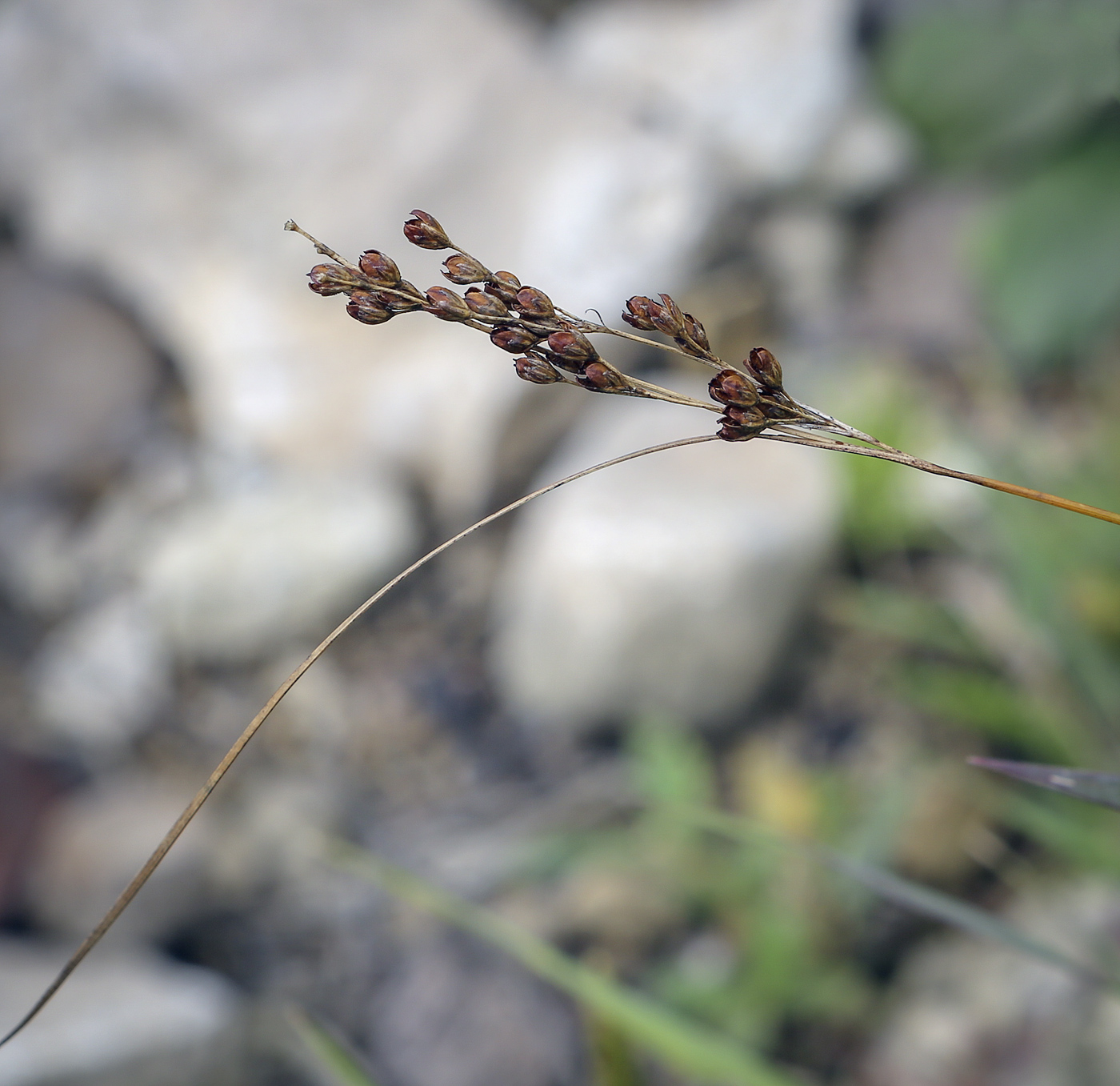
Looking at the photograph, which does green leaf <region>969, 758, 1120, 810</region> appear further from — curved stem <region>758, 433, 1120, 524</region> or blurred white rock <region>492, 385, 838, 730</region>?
blurred white rock <region>492, 385, 838, 730</region>

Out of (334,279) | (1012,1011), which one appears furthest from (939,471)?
(1012,1011)

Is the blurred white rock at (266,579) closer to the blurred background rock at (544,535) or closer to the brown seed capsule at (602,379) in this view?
the blurred background rock at (544,535)

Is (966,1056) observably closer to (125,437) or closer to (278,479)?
(278,479)

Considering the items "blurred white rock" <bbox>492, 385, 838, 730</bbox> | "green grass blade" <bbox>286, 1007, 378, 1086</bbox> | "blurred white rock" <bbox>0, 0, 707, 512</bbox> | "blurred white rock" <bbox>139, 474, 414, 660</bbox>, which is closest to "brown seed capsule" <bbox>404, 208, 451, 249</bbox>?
"green grass blade" <bbox>286, 1007, 378, 1086</bbox>

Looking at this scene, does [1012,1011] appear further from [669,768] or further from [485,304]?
[485,304]

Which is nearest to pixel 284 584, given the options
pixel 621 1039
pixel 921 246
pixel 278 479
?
pixel 278 479

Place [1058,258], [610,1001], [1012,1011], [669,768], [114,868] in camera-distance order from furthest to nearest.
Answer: [1058,258] → [114,868] → [669,768] → [1012,1011] → [610,1001]
